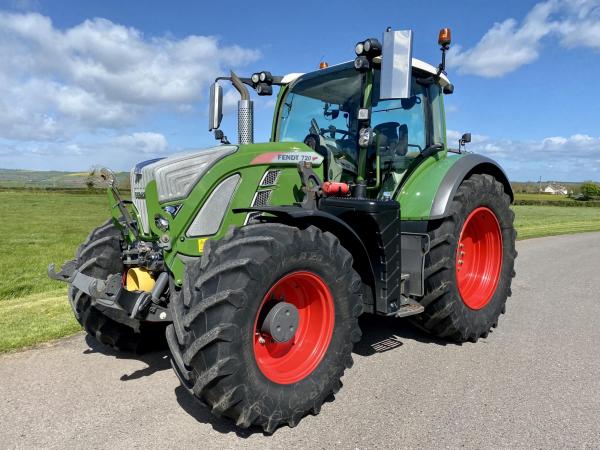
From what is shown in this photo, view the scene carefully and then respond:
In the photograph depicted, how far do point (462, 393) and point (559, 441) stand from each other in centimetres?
74

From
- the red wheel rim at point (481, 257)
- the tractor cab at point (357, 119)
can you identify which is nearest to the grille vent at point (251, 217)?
the tractor cab at point (357, 119)

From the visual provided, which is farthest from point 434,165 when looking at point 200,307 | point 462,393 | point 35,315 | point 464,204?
point 35,315

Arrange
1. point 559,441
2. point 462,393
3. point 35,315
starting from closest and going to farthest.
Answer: point 559,441 < point 462,393 < point 35,315

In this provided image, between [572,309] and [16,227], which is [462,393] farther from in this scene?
[16,227]

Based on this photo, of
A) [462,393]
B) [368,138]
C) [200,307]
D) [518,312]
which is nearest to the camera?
[200,307]

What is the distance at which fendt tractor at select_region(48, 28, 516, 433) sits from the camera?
9.32 feet

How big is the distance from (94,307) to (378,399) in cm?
225

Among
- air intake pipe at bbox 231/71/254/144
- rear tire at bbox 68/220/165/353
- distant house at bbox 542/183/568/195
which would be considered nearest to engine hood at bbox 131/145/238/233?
rear tire at bbox 68/220/165/353

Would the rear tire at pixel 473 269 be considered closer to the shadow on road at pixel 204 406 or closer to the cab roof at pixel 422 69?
the shadow on road at pixel 204 406

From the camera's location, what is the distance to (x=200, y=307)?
8.87ft

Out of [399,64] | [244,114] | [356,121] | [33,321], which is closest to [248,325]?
[399,64]

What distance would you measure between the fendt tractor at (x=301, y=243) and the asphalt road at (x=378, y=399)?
0.22 m

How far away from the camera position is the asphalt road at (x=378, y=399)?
2.91 m

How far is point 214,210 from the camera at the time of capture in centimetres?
349
